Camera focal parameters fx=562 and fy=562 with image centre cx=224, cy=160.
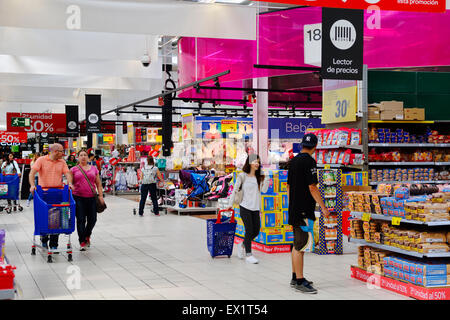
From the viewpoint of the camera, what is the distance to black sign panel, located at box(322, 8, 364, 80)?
8.10 metres

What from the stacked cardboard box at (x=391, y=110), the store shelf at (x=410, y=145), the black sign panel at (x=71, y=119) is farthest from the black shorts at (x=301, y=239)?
the black sign panel at (x=71, y=119)

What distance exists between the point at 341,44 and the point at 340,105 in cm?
265

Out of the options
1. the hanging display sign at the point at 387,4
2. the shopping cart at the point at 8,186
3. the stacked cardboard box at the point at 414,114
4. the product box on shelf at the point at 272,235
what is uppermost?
the hanging display sign at the point at 387,4

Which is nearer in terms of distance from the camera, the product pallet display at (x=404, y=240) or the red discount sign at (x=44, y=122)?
the product pallet display at (x=404, y=240)

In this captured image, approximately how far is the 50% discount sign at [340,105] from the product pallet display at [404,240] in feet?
12.3

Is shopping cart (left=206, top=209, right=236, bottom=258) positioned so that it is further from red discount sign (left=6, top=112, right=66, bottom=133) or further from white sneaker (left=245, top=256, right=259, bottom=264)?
red discount sign (left=6, top=112, right=66, bottom=133)

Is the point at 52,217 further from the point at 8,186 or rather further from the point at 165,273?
the point at 8,186

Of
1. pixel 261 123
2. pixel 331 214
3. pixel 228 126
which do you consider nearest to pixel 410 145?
pixel 331 214

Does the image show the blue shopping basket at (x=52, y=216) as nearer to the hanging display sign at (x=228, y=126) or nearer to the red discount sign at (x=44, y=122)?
the hanging display sign at (x=228, y=126)

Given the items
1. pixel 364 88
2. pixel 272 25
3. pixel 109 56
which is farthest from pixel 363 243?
pixel 109 56

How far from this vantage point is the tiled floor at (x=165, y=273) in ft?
20.1

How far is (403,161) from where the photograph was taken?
10.6 m
